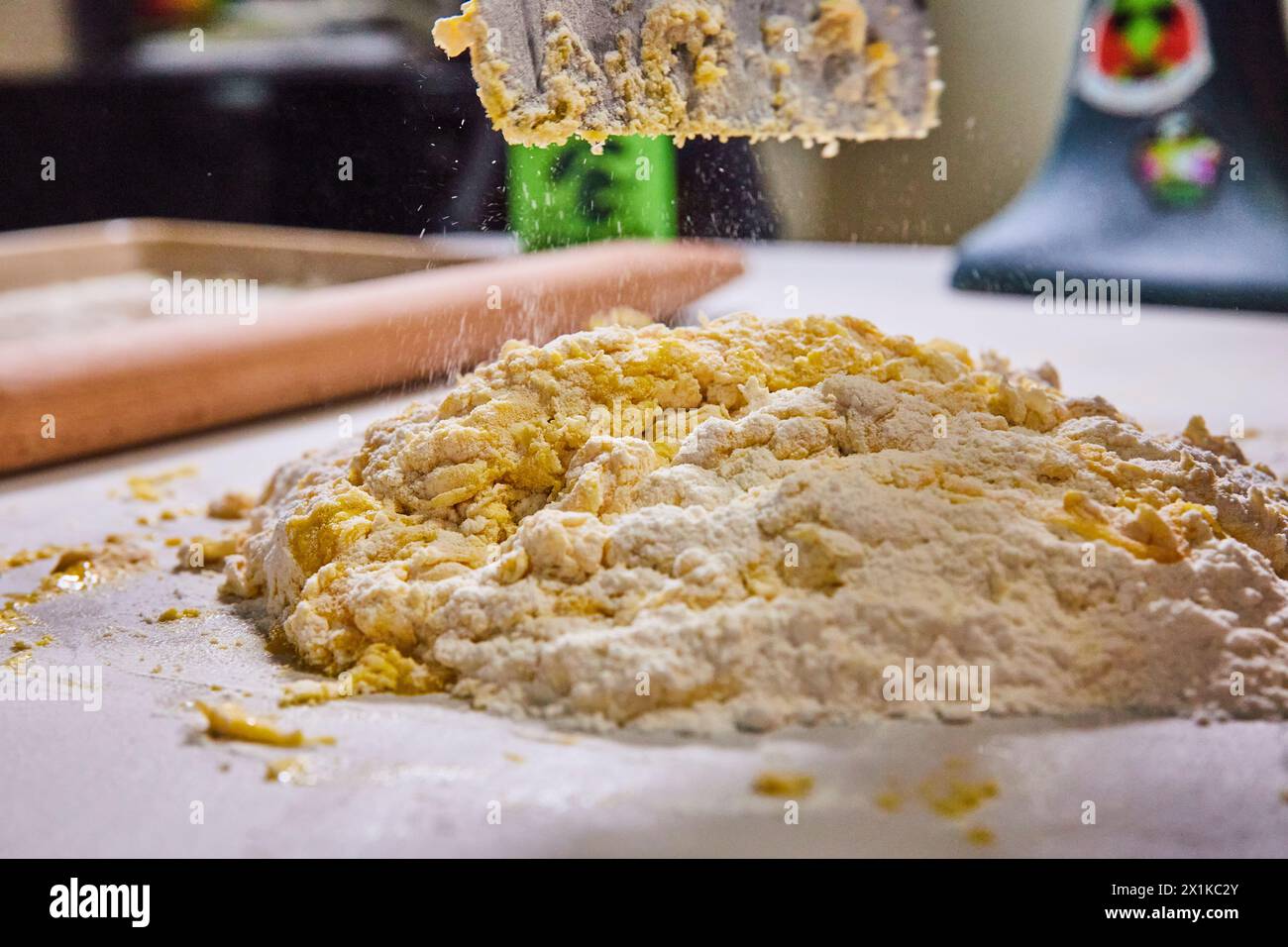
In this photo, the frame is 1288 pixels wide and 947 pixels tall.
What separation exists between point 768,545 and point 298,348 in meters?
1.63

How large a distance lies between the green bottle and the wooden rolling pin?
0.33 m

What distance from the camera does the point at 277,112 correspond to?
15.9 ft

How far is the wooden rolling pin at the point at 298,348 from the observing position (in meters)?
2.30

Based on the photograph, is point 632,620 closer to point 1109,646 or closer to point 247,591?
point 1109,646

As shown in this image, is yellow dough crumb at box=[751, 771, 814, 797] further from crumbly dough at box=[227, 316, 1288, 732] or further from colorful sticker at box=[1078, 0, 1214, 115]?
colorful sticker at box=[1078, 0, 1214, 115]

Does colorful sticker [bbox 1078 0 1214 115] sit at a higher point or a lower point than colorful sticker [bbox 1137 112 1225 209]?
higher

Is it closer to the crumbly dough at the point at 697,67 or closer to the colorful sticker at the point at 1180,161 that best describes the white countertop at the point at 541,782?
the crumbly dough at the point at 697,67

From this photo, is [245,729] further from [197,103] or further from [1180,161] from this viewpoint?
[197,103]

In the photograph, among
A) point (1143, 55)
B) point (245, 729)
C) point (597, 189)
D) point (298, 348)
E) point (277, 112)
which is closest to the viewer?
point (245, 729)

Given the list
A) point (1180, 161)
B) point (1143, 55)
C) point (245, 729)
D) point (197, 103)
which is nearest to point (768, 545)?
point (245, 729)

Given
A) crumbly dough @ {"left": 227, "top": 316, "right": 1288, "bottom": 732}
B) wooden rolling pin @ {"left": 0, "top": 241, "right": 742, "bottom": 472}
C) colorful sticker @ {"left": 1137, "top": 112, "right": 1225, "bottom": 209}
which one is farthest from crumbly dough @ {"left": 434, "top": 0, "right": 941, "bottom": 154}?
colorful sticker @ {"left": 1137, "top": 112, "right": 1225, "bottom": 209}

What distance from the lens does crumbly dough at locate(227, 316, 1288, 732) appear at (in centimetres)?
120
